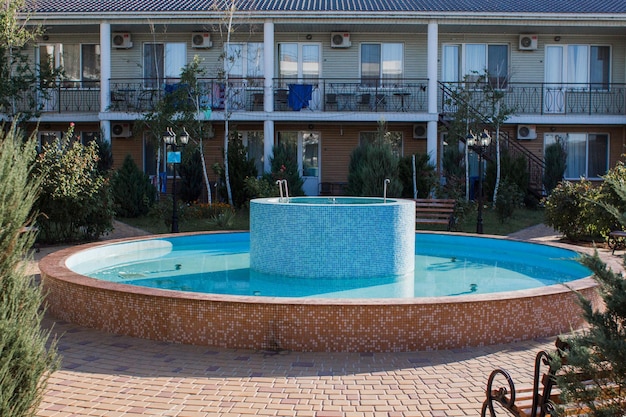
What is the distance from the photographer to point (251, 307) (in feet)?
20.8

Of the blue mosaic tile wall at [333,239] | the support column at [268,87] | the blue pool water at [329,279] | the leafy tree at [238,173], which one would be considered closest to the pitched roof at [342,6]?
the support column at [268,87]

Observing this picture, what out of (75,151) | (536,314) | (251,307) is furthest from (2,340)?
(75,151)

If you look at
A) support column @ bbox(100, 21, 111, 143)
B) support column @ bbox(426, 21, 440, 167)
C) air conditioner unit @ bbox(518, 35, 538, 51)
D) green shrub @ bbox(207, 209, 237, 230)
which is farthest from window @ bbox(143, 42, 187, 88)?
air conditioner unit @ bbox(518, 35, 538, 51)

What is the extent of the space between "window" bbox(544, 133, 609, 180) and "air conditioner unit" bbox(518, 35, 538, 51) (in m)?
3.63

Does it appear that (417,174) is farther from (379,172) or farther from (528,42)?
(528,42)

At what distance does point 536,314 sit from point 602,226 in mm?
7689

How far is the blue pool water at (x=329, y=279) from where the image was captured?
9.07 metres

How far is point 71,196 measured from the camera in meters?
14.3

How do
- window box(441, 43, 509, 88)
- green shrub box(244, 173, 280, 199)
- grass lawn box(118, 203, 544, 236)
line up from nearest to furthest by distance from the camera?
grass lawn box(118, 203, 544, 236) → green shrub box(244, 173, 280, 199) → window box(441, 43, 509, 88)

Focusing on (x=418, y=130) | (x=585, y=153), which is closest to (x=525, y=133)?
(x=585, y=153)

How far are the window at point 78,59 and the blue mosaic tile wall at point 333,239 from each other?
17.9 m

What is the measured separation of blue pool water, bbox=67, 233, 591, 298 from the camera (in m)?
9.07

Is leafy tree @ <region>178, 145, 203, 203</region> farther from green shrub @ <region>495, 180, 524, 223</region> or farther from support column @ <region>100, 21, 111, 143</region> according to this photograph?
green shrub @ <region>495, 180, 524, 223</region>

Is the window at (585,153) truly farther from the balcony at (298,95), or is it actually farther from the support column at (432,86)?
the balcony at (298,95)
